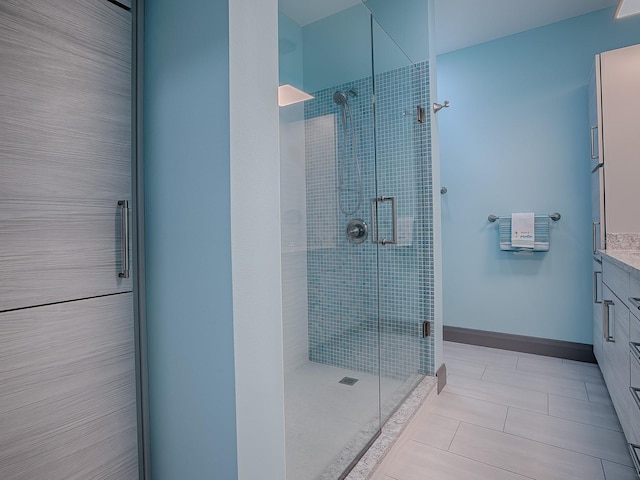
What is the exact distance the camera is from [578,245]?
2.66 m

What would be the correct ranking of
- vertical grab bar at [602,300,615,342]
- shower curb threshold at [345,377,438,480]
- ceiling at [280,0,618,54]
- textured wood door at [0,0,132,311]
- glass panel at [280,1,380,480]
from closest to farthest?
textured wood door at [0,0,132,311] → glass panel at [280,1,380,480] → shower curb threshold at [345,377,438,480] → vertical grab bar at [602,300,615,342] → ceiling at [280,0,618,54]

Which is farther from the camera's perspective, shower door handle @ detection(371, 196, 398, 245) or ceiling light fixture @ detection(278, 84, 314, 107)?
shower door handle @ detection(371, 196, 398, 245)

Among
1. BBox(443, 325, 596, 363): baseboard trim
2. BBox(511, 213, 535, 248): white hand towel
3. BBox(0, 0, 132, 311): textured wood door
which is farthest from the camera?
BBox(511, 213, 535, 248): white hand towel

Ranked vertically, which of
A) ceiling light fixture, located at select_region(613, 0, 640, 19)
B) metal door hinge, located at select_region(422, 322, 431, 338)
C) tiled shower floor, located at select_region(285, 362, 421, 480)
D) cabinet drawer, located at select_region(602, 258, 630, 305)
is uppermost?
ceiling light fixture, located at select_region(613, 0, 640, 19)

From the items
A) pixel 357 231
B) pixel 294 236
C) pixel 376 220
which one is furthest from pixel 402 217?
pixel 294 236

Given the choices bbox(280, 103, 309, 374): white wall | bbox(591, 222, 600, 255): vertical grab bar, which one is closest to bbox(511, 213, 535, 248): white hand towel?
bbox(591, 222, 600, 255): vertical grab bar

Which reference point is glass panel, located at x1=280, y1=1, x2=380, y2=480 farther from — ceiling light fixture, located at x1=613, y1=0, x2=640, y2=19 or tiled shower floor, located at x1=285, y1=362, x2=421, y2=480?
ceiling light fixture, located at x1=613, y1=0, x2=640, y2=19

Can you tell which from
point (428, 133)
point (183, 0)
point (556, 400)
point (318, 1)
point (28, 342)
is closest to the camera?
point (28, 342)

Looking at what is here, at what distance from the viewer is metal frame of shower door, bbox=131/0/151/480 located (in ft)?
3.19

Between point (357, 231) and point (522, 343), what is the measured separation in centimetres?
205

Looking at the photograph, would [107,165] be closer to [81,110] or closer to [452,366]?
[81,110]

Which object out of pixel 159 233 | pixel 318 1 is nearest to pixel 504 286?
pixel 318 1

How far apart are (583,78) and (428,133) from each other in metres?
1.48

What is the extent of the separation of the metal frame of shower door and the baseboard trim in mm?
2793
